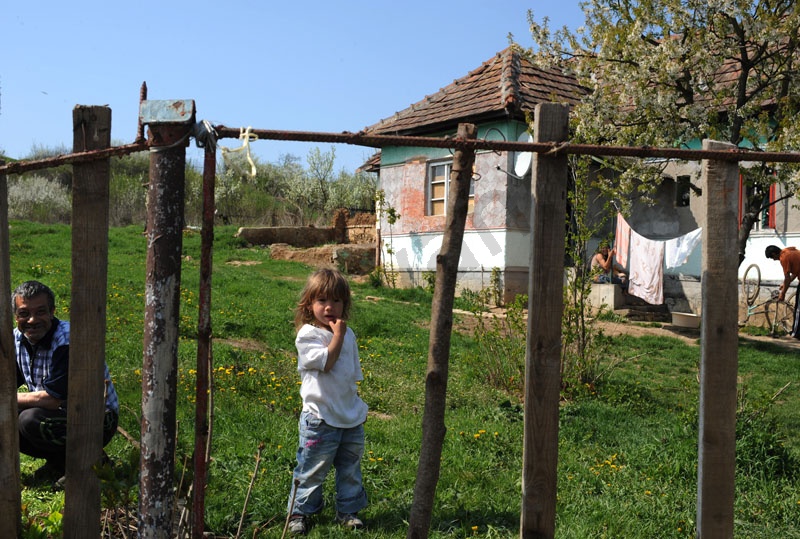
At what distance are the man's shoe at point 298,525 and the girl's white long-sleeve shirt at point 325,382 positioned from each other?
515 millimetres

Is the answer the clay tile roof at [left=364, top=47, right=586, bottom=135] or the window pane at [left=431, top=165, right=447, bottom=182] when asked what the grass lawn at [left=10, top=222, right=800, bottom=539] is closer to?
the clay tile roof at [left=364, top=47, right=586, bottom=135]

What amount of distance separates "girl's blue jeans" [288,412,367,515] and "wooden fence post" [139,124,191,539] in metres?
1.58

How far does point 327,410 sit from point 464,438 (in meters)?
2.05

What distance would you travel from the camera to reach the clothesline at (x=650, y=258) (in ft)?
45.5

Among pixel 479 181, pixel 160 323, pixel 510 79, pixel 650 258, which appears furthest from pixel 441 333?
pixel 510 79

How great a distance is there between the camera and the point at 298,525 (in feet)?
12.5

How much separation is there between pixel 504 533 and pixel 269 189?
42407mm

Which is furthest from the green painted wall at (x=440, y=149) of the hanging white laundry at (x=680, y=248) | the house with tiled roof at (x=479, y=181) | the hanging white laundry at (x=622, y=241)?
the hanging white laundry at (x=680, y=248)

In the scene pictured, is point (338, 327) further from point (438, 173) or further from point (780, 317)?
point (438, 173)

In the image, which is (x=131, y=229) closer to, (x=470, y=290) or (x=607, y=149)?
(x=470, y=290)

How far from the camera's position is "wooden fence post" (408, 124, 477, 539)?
2398mm

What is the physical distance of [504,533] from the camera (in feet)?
12.6

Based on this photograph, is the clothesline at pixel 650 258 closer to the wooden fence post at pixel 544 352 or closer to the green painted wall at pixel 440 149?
the green painted wall at pixel 440 149

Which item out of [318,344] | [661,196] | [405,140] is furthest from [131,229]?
[405,140]
